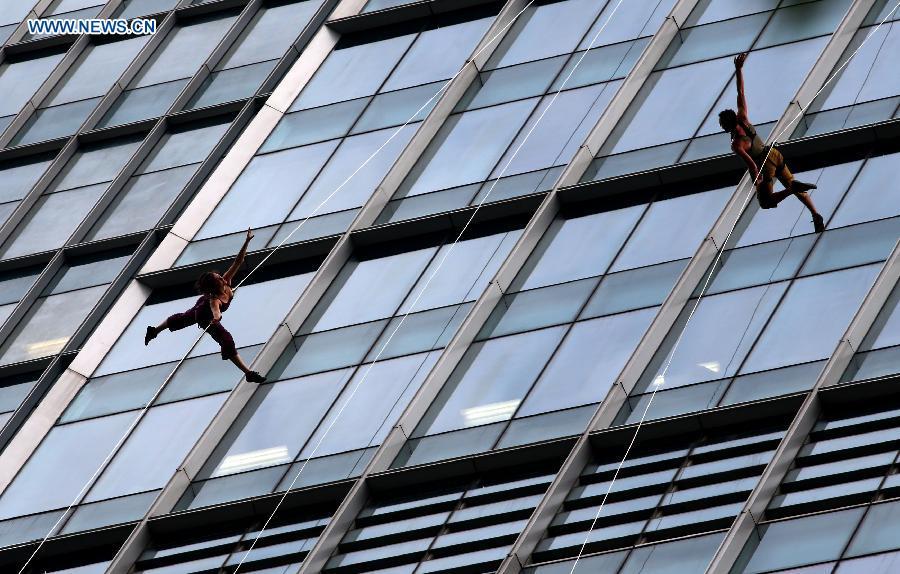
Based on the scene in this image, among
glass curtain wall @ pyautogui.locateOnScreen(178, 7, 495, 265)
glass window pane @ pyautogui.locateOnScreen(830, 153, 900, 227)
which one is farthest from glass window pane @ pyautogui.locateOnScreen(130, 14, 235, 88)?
glass window pane @ pyautogui.locateOnScreen(830, 153, 900, 227)

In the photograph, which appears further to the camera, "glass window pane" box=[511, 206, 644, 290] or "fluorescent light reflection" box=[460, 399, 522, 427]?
"glass window pane" box=[511, 206, 644, 290]

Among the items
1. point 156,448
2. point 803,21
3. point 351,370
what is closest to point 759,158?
point 351,370

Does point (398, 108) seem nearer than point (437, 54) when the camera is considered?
Yes

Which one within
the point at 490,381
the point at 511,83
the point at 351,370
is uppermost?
the point at 511,83

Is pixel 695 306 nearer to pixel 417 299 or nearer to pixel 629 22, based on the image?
pixel 417 299

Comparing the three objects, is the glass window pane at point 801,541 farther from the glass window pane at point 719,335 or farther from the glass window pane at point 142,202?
the glass window pane at point 142,202

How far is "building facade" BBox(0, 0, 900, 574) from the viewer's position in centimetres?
2798

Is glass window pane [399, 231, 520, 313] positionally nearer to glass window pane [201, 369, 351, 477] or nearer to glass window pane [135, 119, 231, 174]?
glass window pane [201, 369, 351, 477]

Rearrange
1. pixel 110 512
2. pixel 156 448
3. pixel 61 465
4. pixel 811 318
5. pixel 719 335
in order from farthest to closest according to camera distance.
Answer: pixel 61 465, pixel 156 448, pixel 110 512, pixel 719 335, pixel 811 318

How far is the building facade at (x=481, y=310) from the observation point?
91.8ft

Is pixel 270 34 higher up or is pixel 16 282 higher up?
pixel 270 34

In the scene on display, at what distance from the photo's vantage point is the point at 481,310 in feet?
104

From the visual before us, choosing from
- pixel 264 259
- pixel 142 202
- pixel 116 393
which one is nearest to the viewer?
pixel 116 393

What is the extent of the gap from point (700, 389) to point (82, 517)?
1016 centimetres
